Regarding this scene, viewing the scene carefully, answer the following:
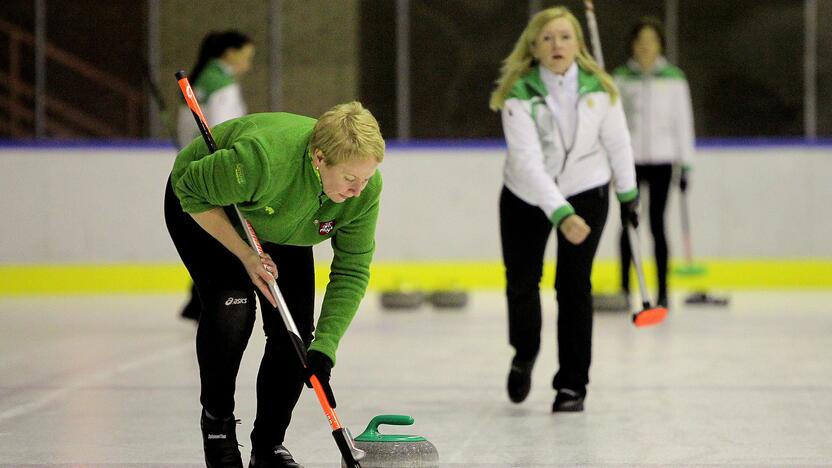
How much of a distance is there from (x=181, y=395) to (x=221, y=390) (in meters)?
1.54

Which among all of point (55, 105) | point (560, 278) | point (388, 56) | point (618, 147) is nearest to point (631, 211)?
point (618, 147)

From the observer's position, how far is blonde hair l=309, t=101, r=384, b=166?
104 inches

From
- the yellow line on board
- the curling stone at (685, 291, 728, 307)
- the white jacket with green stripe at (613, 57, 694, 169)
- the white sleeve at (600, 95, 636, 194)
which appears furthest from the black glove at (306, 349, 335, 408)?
the yellow line on board

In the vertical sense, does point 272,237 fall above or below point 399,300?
above

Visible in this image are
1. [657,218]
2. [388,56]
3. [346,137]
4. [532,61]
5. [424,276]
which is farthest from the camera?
[388,56]

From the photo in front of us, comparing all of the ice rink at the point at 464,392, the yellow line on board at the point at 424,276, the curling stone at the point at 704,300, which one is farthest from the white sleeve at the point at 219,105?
the curling stone at the point at 704,300

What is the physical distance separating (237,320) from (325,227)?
Result: 243 millimetres

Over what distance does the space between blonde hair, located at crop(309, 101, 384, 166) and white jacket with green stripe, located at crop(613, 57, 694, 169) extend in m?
4.59

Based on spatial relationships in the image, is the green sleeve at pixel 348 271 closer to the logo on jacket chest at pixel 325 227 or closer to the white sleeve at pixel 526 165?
the logo on jacket chest at pixel 325 227

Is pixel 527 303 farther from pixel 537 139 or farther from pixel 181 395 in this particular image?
pixel 181 395

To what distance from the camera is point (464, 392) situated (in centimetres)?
452

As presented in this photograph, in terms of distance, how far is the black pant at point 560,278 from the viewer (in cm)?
406

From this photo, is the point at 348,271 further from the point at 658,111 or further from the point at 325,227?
the point at 658,111

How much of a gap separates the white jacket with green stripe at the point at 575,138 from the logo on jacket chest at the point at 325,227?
4.02 ft
